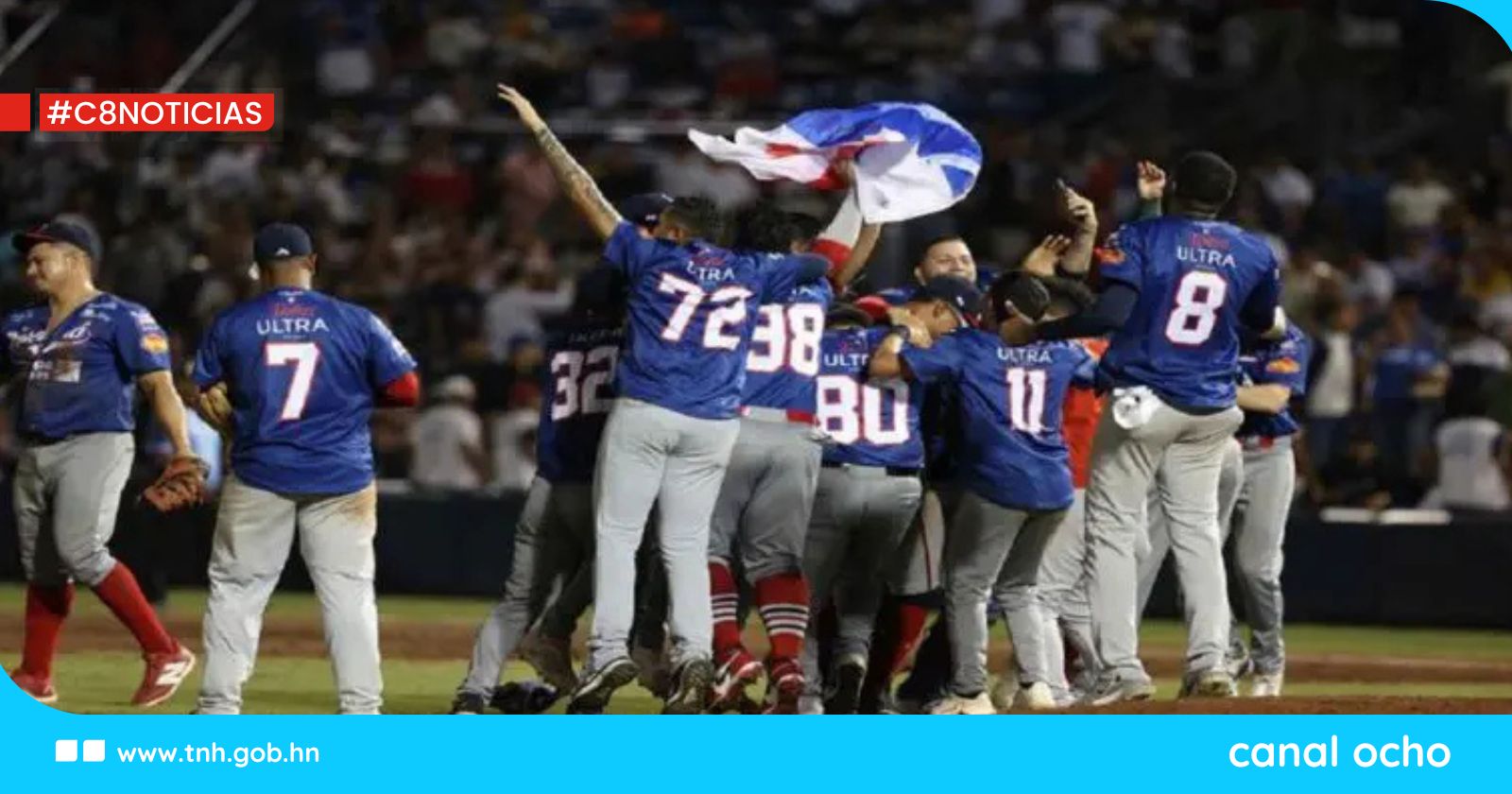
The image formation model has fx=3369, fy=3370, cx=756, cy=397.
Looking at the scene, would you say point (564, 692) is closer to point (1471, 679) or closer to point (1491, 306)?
point (1471, 679)

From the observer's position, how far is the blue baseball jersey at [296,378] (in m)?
11.9

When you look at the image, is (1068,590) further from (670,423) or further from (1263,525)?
(670,423)

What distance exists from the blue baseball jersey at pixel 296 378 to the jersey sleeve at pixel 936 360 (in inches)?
77.7

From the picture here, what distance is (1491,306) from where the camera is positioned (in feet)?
70.0

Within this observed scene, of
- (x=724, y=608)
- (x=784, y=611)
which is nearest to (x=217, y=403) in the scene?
(x=724, y=608)

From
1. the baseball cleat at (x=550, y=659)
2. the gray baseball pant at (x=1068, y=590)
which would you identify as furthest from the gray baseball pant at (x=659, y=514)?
the gray baseball pant at (x=1068, y=590)

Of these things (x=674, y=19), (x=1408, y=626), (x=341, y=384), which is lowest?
(x=1408, y=626)

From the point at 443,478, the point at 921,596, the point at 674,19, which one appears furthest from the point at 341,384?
the point at 674,19

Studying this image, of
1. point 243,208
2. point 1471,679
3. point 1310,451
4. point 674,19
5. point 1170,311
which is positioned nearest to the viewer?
point 1170,311

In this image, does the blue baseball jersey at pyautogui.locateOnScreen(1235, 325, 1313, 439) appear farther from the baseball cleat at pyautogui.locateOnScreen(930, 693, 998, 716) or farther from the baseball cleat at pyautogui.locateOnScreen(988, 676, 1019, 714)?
the baseball cleat at pyautogui.locateOnScreen(930, 693, 998, 716)

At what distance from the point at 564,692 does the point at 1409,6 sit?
523 inches

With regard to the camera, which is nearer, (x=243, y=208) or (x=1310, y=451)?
(x=1310, y=451)

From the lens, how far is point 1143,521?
13.2 m

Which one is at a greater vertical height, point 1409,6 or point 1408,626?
point 1409,6
